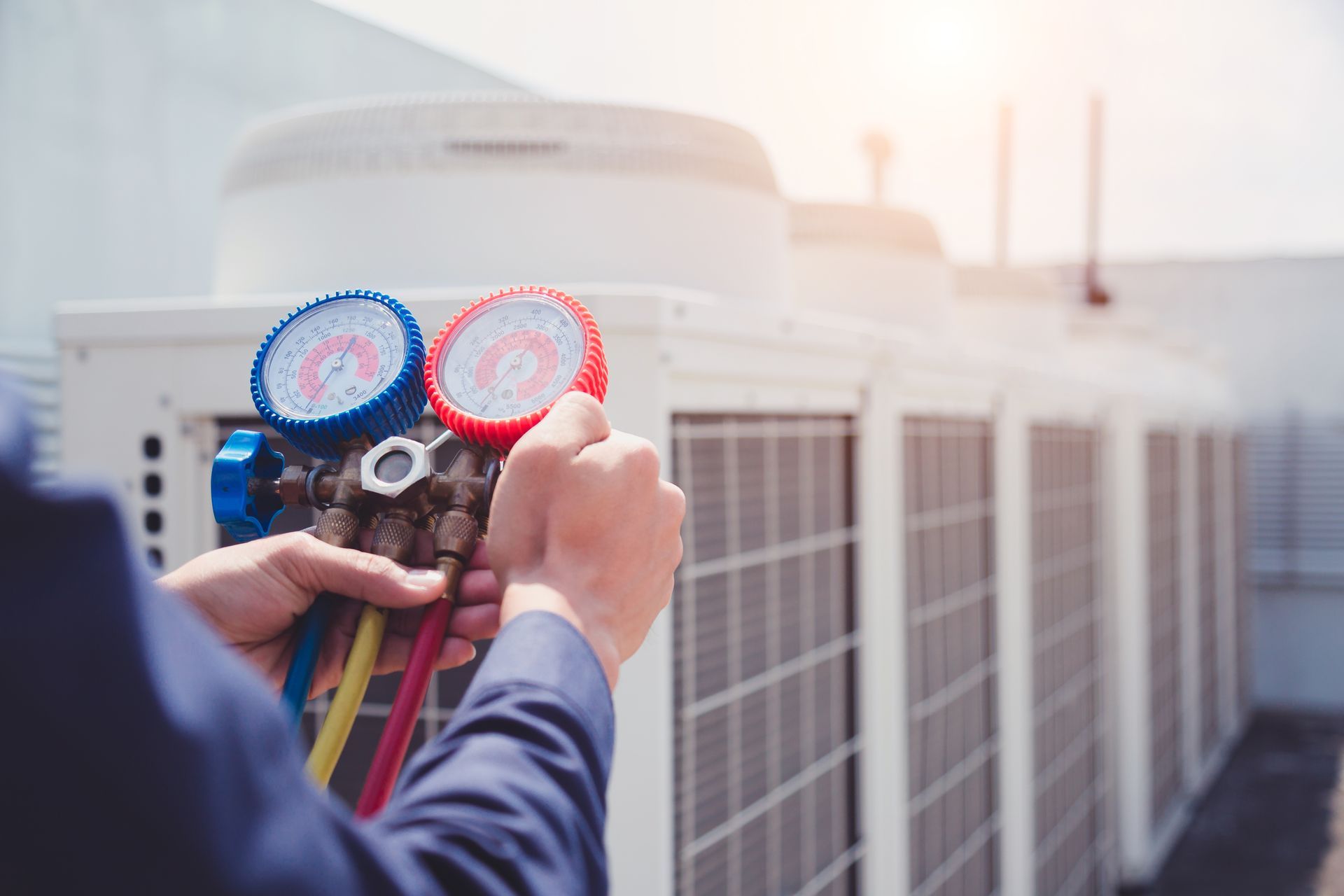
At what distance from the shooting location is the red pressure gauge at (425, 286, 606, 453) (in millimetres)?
1159

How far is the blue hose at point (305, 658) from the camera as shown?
107 centimetres

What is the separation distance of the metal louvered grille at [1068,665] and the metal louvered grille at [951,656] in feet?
2.15

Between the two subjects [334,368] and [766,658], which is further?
[766,658]

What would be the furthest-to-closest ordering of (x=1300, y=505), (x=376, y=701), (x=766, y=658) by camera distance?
(x=1300, y=505) → (x=766, y=658) → (x=376, y=701)

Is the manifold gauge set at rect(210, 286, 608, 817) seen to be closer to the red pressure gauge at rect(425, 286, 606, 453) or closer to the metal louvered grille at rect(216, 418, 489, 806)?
the red pressure gauge at rect(425, 286, 606, 453)

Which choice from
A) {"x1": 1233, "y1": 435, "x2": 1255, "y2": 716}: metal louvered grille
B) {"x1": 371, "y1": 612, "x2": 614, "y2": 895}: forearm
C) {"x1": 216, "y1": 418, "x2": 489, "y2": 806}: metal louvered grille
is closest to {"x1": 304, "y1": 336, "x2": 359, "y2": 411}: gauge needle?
{"x1": 371, "y1": 612, "x2": 614, "y2": 895}: forearm

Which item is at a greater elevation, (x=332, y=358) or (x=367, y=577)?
(x=332, y=358)

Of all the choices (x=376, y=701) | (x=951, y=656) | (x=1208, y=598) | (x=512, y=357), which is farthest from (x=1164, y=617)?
(x=512, y=357)

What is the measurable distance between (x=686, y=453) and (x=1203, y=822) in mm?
8589

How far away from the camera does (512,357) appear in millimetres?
1214

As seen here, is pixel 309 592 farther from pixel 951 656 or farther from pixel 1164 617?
pixel 1164 617

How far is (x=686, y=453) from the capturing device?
2.59 metres

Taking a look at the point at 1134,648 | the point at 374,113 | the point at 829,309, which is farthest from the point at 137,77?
the point at 1134,648

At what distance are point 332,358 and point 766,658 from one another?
2085 millimetres
